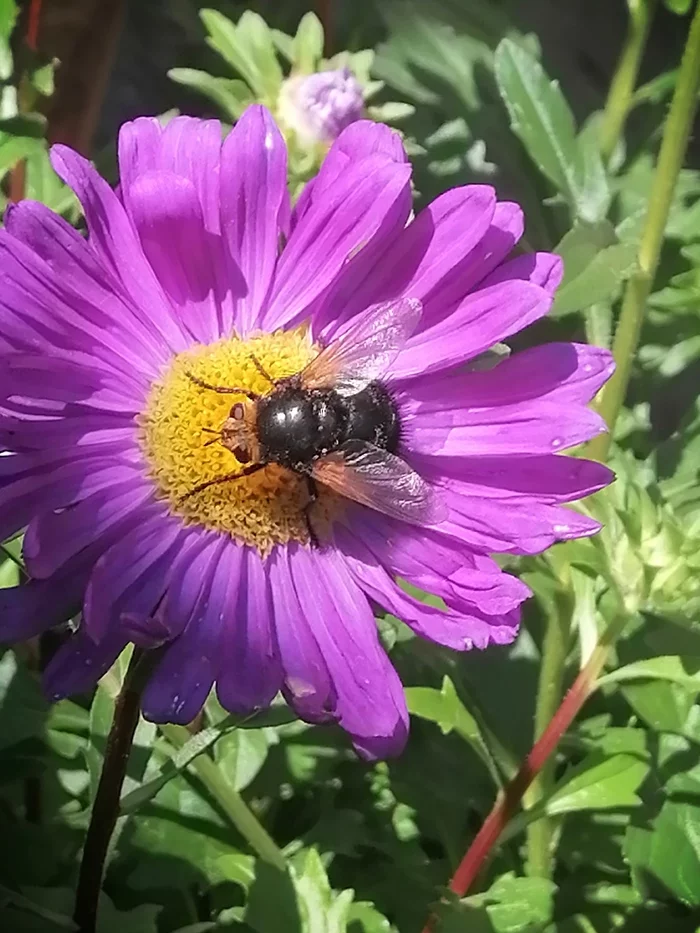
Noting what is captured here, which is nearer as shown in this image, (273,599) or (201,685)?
(201,685)

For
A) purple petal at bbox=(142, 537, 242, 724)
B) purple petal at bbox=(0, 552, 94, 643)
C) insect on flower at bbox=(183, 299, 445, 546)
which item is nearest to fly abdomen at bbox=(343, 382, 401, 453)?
insect on flower at bbox=(183, 299, 445, 546)

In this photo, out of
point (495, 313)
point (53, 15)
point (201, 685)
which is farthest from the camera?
point (53, 15)

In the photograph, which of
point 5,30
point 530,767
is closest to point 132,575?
point 530,767

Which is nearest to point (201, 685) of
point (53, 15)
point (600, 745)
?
point (600, 745)

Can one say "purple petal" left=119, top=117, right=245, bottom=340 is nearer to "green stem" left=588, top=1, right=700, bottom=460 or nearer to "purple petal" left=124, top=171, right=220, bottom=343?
"purple petal" left=124, top=171, right=220, bottom=343

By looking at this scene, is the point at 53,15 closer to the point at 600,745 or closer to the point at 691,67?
the point at 691,67

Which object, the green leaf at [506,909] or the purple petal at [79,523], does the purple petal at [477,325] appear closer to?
the purple petal at [79,523]
